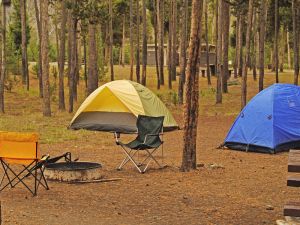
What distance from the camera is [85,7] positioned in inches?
931

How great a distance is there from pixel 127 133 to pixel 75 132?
57.4 inches

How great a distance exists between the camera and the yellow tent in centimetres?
1580

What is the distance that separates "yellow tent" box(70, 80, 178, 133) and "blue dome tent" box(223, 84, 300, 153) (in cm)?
339

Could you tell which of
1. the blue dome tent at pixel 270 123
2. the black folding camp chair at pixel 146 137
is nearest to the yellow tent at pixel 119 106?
the blue dome tent at pixel 270 123

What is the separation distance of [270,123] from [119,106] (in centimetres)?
466

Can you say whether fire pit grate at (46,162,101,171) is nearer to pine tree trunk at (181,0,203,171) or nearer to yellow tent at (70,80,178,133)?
pine tree trunk at (181,0,203,171)

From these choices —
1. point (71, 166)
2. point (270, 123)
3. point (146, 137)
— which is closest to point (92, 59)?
point (270, 123)

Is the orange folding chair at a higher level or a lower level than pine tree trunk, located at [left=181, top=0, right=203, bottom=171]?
lower

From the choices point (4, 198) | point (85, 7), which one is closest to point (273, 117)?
point (4, 198)

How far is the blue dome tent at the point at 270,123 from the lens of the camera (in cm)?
1270

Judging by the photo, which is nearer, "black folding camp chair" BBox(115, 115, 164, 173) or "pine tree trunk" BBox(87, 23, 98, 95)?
"black folding camp chair" BBox(115, 115, 164, 173)

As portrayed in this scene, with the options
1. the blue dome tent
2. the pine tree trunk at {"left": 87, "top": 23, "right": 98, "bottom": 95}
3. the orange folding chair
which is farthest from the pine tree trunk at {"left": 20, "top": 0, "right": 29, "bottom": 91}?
the orange folding chair

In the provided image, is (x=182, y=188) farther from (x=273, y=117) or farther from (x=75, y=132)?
(x=75, y=132)

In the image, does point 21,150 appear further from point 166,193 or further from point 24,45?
point 24,45
